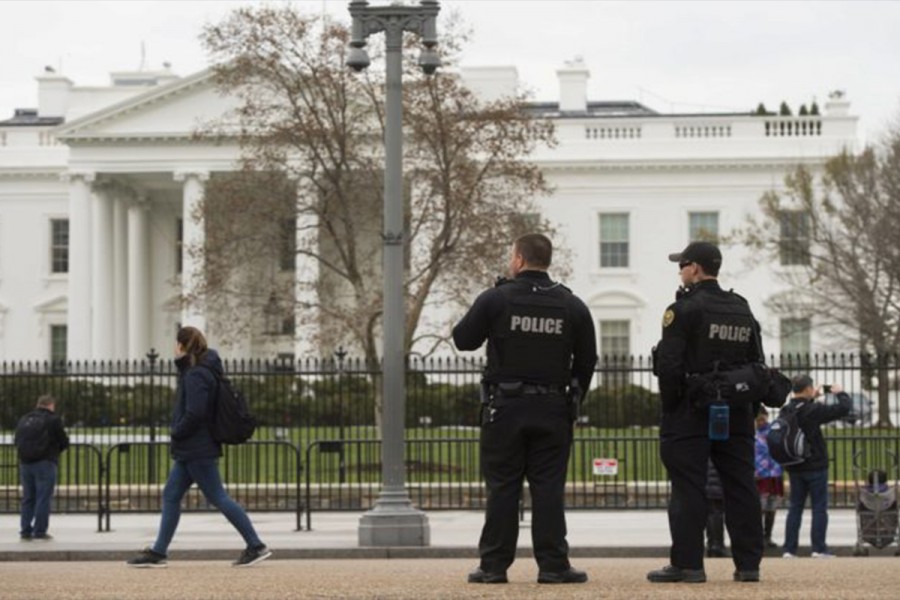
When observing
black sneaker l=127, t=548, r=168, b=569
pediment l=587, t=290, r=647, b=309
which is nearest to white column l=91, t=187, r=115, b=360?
pediment l=587, t=290, r=647, b=309

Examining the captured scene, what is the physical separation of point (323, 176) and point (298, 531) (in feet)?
57.2

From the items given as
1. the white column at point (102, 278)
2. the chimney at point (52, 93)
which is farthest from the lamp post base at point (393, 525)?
the chimney at point (52, 93)

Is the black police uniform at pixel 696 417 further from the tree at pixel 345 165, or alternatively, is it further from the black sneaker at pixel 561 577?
the tree at pixel 345 165

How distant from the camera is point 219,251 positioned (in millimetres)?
37656

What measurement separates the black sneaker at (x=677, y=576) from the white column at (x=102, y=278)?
A: 59210 mm

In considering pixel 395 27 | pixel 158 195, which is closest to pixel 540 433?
pixel 395 27

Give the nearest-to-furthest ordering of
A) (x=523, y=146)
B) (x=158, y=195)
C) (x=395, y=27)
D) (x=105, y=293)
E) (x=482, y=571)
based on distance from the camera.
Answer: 1. (x=482, y=571)
2. (x=395, y=27)
3. (x=523, y=146)
4. (x=105, y=293)
5. (x=158, y=195)

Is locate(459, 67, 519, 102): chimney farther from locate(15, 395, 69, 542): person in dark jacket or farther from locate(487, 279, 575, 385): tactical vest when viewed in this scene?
locate(487, 279, 575, 385): tactical vest

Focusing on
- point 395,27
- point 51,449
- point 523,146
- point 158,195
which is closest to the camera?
point 395,27

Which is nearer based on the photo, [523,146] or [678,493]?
[678,493]

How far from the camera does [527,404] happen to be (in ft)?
34.1

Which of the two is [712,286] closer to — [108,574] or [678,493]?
[678,493]

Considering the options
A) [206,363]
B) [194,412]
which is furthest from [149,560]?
[206,363]

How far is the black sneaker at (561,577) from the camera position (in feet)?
33.8
